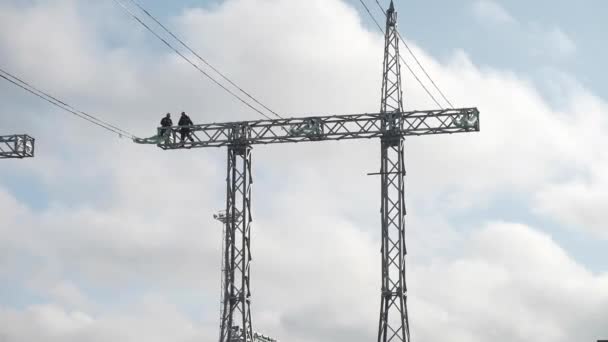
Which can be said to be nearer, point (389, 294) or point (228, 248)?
point (389, 294)

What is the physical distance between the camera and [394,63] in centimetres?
4712

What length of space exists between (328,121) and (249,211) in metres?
5.32

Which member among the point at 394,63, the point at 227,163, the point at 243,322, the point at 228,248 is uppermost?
the point at 394,63

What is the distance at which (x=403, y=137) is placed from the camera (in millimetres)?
45969

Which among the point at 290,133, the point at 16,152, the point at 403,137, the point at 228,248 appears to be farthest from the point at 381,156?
the point at 16,152

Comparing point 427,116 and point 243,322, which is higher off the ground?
point 427,116

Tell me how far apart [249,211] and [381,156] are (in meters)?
6.39

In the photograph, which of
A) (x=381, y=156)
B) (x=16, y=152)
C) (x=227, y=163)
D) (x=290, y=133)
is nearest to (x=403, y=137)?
(x=381, y=156)

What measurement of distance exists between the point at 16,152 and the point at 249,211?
35.5 ft

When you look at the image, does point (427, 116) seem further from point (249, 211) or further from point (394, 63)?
point (249, 211)

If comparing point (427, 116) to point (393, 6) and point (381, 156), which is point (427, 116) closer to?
point (381, 156)

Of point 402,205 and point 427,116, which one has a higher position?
point 427,116

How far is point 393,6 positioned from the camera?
1885 inches

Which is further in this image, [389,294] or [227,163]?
[227,163]
